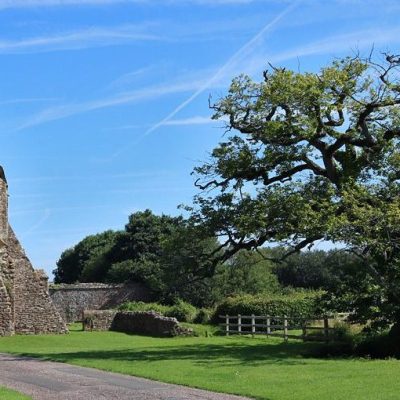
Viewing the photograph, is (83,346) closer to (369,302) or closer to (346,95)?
(369,302)

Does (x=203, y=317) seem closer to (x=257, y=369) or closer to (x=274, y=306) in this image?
(x=274, y=306)

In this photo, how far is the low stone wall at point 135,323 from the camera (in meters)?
37.8

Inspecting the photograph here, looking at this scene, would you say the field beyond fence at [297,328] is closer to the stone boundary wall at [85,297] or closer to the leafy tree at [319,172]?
the leafy tree at [319,172]

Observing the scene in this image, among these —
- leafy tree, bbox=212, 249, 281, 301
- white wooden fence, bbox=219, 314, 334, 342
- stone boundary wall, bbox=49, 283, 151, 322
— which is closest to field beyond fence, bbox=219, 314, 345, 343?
white wooden fence, bbox=219, 314, 334, 342

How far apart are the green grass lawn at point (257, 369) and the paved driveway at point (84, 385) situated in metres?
0.69

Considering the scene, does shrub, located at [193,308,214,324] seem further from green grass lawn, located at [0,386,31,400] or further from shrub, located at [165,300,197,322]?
green grass lawn, located at [0,386,31,400]

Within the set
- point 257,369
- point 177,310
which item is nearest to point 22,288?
point 177,310

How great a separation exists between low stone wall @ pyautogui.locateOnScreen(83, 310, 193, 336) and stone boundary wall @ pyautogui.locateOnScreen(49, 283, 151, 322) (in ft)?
52.4

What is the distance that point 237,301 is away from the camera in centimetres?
4375

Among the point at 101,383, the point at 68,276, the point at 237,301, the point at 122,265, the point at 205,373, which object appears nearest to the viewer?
the point at 101,383

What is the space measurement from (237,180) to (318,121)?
14.0 feet

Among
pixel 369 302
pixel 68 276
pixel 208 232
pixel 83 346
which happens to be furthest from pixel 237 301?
pixel 68 276

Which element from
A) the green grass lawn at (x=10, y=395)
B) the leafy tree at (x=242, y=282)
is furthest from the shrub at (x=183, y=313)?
the green grass lawn at (x=10, y=395)

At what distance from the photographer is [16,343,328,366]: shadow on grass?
71.4 feet
